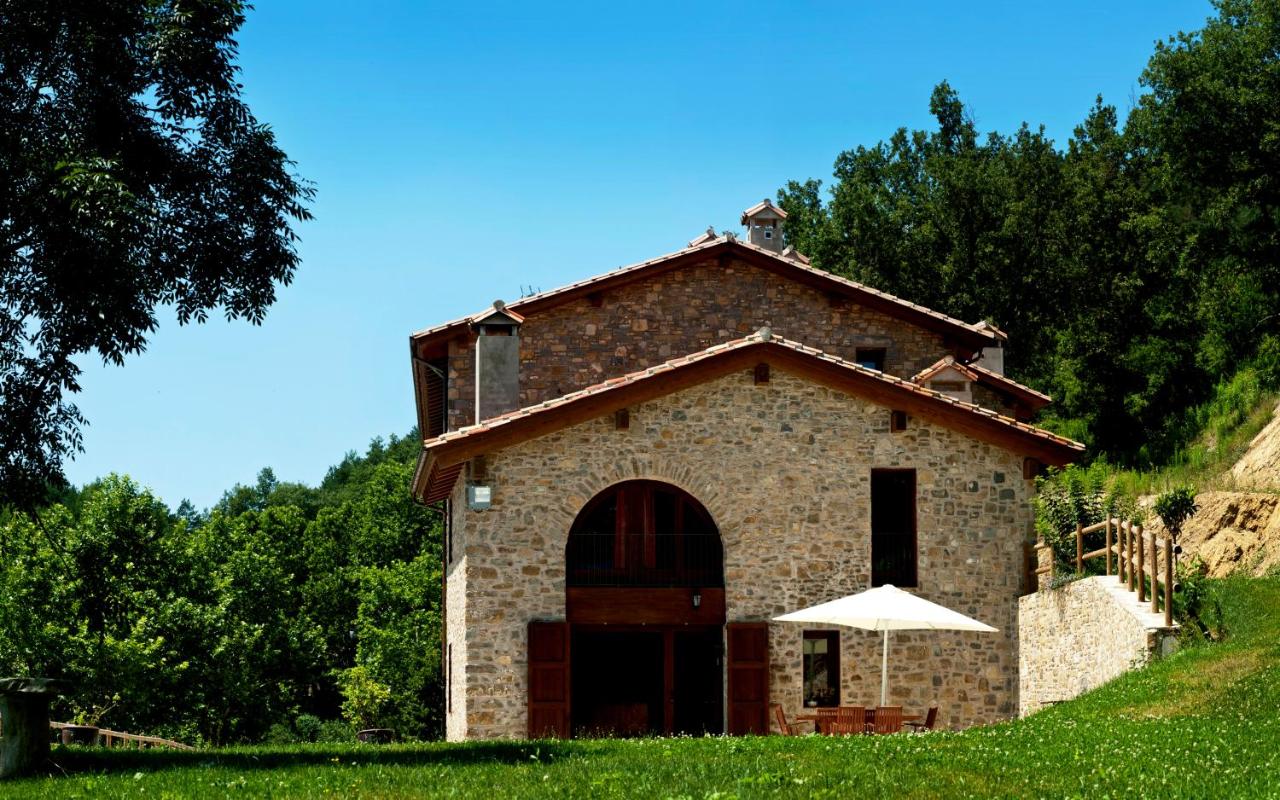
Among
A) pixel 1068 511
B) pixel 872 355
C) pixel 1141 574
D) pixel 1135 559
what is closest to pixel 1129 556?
pixel 1135 559

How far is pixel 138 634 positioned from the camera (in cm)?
4831

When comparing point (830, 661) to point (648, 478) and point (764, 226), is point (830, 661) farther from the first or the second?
point (764, 226)

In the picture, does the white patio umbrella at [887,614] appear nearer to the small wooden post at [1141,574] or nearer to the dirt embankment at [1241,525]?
the small wooden post at [1141,574]

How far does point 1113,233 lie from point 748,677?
3161cm

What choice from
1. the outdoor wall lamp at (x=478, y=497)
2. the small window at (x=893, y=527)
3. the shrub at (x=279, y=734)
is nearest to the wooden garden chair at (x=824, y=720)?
the small window at (x=893, y=527)

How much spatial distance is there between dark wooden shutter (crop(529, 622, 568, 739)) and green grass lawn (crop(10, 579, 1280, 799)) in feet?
15.0

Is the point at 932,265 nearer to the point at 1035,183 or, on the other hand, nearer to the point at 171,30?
the point at 1035,183

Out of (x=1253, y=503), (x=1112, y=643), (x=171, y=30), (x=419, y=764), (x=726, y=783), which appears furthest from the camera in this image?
(x=1253, y=503)

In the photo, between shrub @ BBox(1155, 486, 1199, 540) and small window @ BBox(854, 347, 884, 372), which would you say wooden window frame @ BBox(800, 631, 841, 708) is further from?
small window @ BBox(854, 347, 884, 372)

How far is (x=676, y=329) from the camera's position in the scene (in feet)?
104

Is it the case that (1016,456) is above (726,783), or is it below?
above

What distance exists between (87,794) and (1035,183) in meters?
47.0

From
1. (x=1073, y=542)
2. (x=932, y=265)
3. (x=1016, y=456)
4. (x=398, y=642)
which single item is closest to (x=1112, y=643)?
(x=1073, y=542)

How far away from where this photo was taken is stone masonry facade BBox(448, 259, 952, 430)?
102 feet
